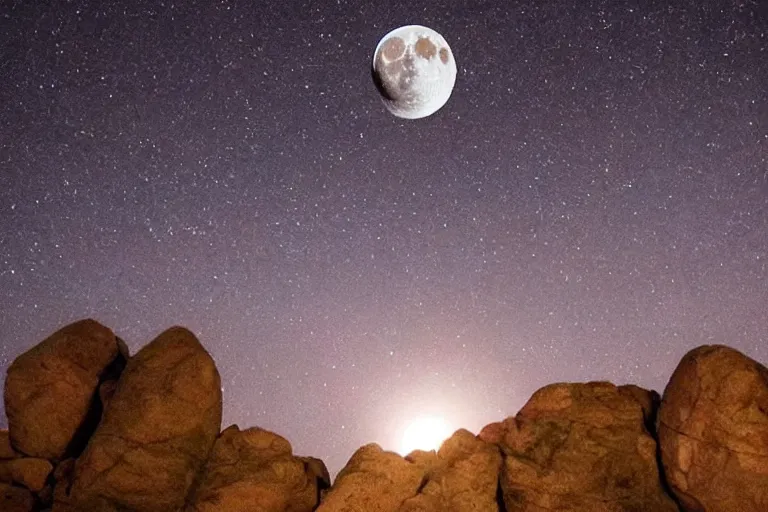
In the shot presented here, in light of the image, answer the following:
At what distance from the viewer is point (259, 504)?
1580 cm

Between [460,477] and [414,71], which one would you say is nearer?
[460,477]

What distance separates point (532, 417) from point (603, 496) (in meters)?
2.78

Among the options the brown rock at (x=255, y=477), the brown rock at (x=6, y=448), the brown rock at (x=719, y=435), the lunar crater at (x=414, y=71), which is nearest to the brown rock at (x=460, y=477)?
the brown rock at (x=255, y=477)

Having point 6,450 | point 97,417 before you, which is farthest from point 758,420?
point 6,450

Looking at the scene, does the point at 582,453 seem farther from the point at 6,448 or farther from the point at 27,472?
the point at 6,448

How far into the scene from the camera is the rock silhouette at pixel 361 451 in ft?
47.7

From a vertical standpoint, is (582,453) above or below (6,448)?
below

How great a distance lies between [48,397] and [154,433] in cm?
367

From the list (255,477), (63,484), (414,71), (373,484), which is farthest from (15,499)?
(414,71)

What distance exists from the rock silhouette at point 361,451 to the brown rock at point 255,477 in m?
0.04

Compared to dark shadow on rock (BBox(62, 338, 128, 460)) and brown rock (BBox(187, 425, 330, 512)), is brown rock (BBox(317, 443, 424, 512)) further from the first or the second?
dark shadow on rock (BBox(62, 338, 128, 460))

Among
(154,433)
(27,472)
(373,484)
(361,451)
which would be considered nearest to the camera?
(373,484)

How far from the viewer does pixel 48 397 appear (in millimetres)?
16984

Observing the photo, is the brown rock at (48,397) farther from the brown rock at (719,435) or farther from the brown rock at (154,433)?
the brown rock at (719,435)
